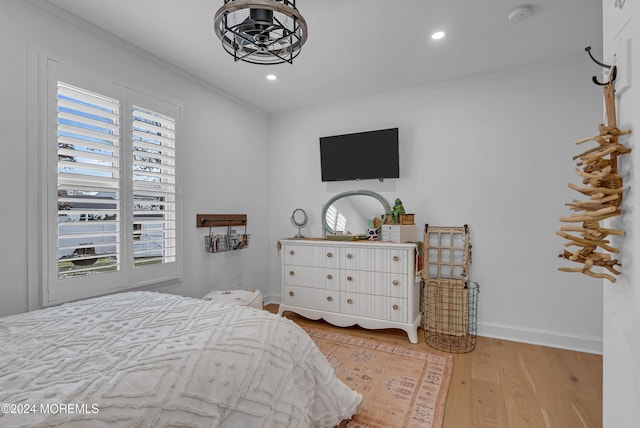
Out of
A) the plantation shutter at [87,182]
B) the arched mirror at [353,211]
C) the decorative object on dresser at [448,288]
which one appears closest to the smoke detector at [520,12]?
the decorative object on dresser at [448,288]

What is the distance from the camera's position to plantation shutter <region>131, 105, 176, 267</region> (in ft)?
8.29

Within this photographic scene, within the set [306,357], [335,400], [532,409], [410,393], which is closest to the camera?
[306,357]

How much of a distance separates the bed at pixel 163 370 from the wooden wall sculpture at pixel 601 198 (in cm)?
111

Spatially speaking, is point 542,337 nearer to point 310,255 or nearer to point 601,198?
point 310,255

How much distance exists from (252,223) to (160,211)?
1306 mm

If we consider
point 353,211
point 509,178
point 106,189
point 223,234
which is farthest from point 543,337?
point 106,189

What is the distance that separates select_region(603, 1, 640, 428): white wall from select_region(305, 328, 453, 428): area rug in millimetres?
1087

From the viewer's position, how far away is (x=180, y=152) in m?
2.92

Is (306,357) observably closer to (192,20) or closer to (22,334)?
(22,334)

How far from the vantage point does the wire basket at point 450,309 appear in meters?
3.00

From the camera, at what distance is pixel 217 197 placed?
3.37 meters

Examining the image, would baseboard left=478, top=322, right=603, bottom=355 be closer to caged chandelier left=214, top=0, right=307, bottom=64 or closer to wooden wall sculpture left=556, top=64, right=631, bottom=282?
wooden wall sculpture left=556, top=64, right=631, bottom=282

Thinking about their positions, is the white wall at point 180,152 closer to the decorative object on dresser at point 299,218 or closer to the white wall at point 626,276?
the decorative object on dresser at point 299,218

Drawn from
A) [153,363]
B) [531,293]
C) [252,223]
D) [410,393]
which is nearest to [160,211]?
[252,223]
